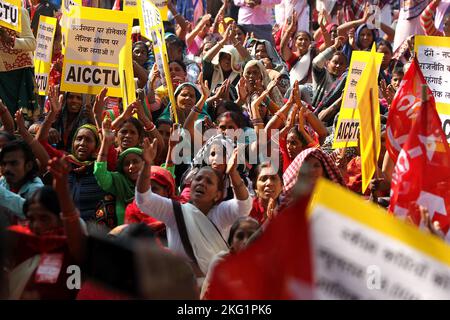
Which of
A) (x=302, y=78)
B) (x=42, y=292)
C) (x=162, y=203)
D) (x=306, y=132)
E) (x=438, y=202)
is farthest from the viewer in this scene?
(x=302, y=78)

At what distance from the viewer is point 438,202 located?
5.82 meters

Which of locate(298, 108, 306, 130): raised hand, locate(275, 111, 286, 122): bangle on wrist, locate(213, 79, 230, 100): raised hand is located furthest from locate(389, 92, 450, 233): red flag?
locate(213, 79, 230, 100): raised hand

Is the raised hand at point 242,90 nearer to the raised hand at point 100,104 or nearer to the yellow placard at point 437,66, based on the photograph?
the raised hand at point 100,104

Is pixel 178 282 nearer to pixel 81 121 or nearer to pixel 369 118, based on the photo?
pixel 369 118

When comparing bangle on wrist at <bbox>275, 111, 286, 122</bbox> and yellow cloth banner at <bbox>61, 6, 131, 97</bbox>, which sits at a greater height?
yellow cloth banner at <bbox>61, 6, 131, 97</bbox>

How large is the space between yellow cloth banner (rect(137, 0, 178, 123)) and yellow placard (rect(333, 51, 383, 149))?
4.02 feet

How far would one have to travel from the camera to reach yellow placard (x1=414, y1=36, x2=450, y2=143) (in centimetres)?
809

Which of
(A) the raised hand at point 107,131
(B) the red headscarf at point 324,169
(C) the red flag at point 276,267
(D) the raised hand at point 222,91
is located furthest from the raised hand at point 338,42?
(C) the red flag at point 276,267

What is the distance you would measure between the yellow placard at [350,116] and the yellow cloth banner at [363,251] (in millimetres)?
4945

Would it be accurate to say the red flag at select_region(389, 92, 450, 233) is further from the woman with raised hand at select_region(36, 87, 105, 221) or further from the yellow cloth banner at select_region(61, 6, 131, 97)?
the yellow cloth banner at select_region(61, 6, 131, 97)

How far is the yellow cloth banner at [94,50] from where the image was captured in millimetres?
8945
